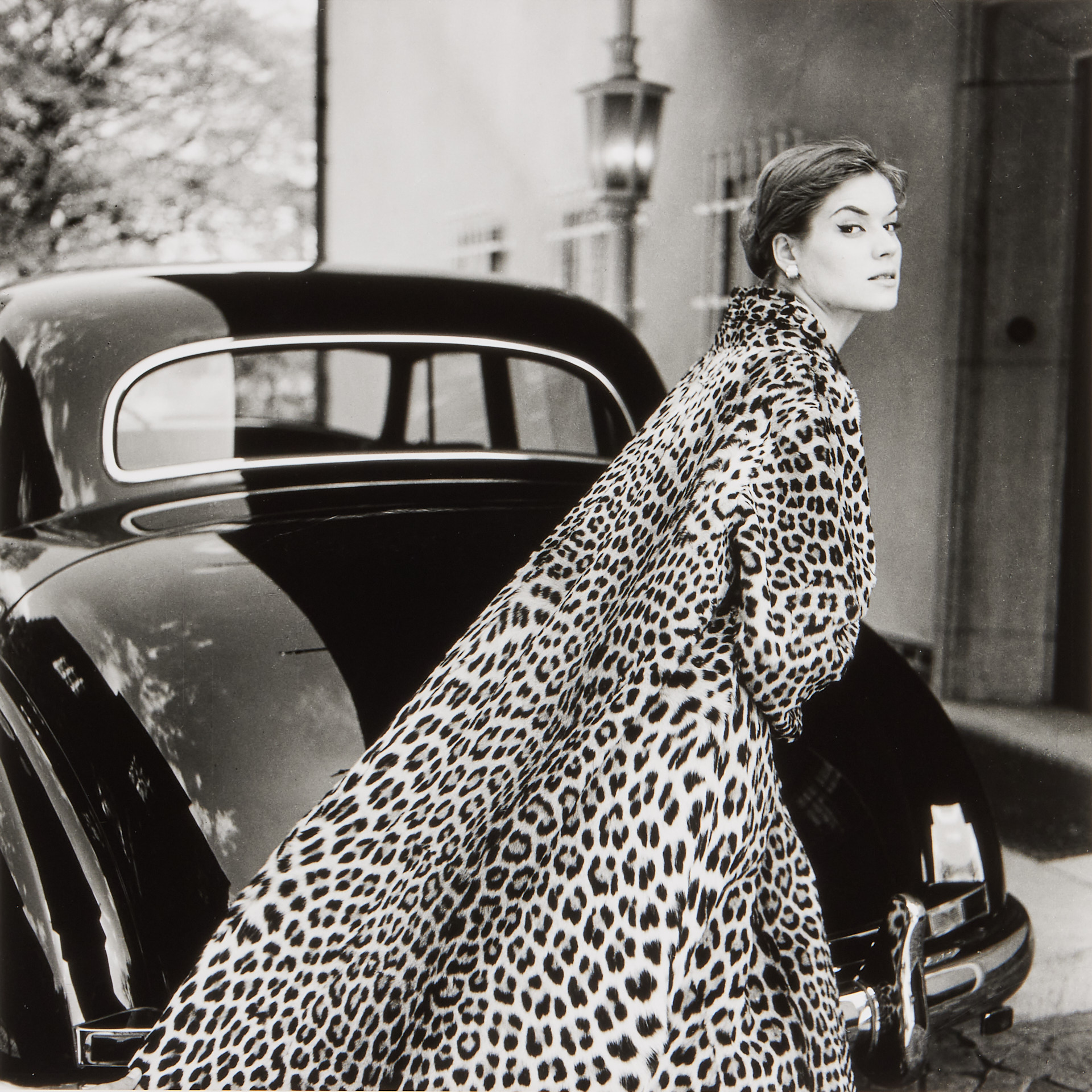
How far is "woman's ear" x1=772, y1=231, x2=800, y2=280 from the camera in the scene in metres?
1.74

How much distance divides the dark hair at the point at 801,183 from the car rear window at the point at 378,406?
84 centimetres

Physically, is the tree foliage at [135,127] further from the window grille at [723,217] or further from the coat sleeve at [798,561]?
the coat sleeve at [798,561]

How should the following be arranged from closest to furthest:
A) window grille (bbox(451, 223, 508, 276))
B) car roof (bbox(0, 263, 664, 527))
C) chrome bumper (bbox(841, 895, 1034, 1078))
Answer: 1. chrome bumper (bbox(841, 895, 1034, 1078))
2. car roof (bbox(0, 263, 664, 527))
3. window grille (bbox(451, 223, 508, 276))

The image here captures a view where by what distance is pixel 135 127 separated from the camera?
117 inches

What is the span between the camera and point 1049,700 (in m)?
3.13

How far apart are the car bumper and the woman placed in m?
0.40

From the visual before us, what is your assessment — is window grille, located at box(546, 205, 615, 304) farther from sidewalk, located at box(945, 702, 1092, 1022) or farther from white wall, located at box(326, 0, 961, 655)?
sidewalk, located at box(945, 702, 1092, 1022)

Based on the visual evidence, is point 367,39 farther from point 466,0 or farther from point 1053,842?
point 1053,842

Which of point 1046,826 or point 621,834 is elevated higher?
point 621,834

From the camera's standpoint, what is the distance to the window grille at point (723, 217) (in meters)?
3.22

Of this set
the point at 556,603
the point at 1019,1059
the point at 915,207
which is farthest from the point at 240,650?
the point at 915,207

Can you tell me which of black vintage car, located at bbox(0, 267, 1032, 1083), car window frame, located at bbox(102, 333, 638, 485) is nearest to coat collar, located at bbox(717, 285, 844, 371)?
black vintage car, located at bbox(0, 267, 1032, 1083)

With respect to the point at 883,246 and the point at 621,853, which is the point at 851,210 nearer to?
the point at 883,246

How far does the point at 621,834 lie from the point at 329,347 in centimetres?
133
